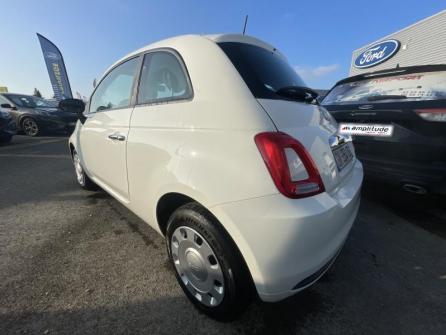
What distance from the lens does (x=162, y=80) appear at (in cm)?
185

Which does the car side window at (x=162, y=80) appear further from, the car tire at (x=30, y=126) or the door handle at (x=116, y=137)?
the car tire at (x=30, y=126)

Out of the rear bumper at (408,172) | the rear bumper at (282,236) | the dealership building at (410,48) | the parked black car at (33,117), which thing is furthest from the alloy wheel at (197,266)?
the dealership building at (410,48)

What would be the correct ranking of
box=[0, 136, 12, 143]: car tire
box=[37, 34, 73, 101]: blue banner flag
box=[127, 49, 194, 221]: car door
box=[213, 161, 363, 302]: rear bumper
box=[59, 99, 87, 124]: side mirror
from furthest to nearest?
A: box=[37, 34, 73, 101]: blue banner flag, box=[0, 136, 12, 143]: car tire, box=[59, 99, 87, 124]: side mirror, box=[127, 49, 194, 221]: car door, box=[213, 161, 363, 302]: rear bumper

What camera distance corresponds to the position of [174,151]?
1.55 meters

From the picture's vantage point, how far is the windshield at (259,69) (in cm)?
145

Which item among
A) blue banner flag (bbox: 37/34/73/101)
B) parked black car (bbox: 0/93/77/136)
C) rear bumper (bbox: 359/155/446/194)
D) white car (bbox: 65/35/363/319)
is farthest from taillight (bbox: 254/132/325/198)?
blue banner flag (bbox: 37/34/73/101)

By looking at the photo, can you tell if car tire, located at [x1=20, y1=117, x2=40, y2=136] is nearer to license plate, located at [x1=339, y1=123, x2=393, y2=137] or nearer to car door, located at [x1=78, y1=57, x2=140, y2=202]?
car door, located at [x1=78, y1=57, x2=140, y2=202]

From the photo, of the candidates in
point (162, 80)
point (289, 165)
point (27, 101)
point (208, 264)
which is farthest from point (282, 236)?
point (27, 101)

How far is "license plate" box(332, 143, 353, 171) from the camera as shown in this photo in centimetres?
160

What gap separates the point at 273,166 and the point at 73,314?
1558 mm

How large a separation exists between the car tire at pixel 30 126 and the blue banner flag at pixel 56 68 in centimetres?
804

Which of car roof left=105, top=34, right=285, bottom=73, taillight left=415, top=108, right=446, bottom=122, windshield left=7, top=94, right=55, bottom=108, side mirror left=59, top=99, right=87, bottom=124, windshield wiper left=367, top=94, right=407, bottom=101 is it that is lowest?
windshield left=7, top=94, right=55, bottom=108

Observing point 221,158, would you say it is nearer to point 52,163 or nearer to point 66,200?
point 66,200

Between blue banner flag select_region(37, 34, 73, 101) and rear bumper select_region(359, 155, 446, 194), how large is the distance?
18812mm
